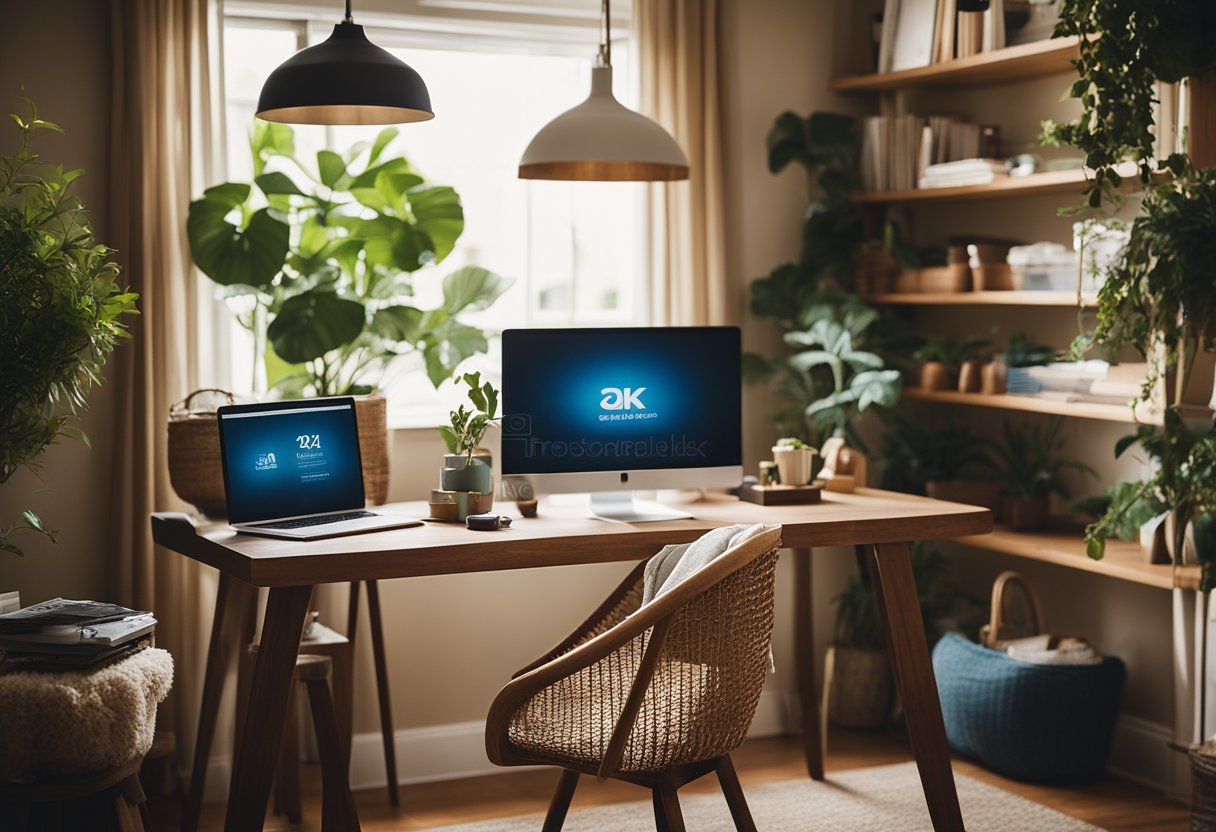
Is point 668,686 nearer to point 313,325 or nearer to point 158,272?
point 313,325

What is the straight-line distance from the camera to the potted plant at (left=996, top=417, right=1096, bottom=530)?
423 centimetres

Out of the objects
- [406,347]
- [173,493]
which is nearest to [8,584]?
[173,493]

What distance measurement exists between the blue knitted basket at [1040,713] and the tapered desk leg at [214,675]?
6.61ft

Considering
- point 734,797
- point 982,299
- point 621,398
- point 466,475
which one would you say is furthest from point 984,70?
point 734,797

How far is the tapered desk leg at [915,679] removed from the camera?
11.1ft

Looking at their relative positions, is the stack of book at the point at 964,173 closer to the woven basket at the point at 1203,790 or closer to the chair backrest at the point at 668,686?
the woven basket at the point at 1203,790

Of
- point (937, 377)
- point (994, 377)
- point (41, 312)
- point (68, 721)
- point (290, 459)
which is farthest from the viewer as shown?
point (937, 377)

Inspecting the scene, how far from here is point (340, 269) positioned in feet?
12.7

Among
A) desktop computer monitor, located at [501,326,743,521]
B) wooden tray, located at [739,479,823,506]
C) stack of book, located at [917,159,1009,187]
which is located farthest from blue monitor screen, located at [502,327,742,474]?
stack of book, located at [917,159,1009,187]

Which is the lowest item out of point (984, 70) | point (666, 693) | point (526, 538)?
point (666, 693)

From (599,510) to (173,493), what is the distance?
1.22 meters

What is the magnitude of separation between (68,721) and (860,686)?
2.67 m

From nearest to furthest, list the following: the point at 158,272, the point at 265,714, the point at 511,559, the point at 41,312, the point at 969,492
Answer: the point at 41,312 → the point at 265,714 → the point at 511,559 → the point at 158,272 → the point at 969,492

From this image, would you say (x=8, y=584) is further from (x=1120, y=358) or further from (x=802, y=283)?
(x=1120, y=358)
